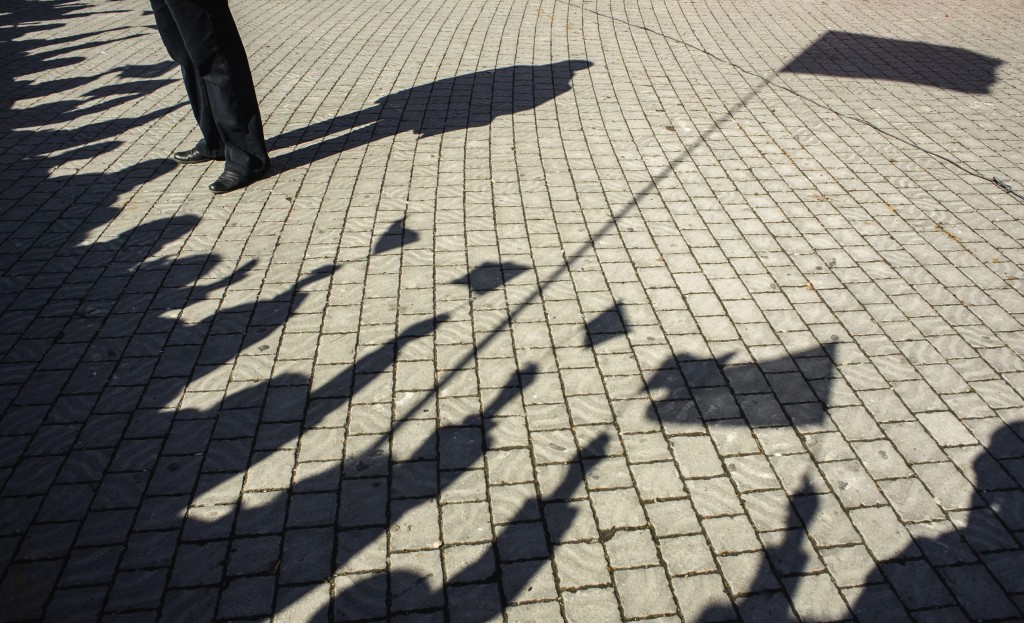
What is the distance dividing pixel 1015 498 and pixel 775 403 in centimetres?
131

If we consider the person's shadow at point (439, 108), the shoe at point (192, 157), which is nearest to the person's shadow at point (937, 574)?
the person's shadow at point (439, 108)

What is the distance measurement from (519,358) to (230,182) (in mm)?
3732

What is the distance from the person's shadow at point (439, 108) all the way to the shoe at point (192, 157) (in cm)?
67

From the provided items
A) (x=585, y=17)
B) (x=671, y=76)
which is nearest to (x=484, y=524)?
(x=671, y=76)

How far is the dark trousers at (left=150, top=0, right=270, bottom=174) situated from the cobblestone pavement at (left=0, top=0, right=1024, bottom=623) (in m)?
0.43

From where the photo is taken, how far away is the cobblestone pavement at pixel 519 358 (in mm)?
3355

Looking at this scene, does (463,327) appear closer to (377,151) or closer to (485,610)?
(485,610)

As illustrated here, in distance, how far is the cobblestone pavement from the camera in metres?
3.36

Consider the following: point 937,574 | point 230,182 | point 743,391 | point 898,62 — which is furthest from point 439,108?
point 937,574

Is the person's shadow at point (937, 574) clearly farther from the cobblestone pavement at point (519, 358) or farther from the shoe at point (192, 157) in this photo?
the shoe at point (192, 157)

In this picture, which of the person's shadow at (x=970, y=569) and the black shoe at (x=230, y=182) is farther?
the black shoe at (x=230, y=182)

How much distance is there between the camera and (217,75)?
6145 millimetres

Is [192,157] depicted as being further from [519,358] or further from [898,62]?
[898,62]

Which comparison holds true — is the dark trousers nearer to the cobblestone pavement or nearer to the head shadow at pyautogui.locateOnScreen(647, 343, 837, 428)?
the cobblestone pavement
